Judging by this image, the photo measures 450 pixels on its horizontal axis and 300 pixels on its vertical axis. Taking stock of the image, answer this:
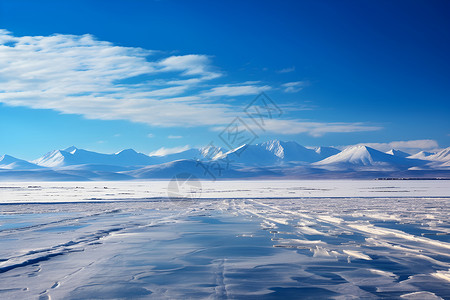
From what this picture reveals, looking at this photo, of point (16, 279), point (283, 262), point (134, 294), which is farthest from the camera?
point (283, 262)

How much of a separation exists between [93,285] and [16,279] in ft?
5.55

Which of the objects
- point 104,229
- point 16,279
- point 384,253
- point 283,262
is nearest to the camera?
point 16,279

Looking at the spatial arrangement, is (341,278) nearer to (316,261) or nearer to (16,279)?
(316,261)

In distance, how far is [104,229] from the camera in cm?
1600

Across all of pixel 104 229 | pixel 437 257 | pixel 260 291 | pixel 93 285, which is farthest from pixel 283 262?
pixel 104 229

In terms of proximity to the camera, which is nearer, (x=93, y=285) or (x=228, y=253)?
(x=93, y=285)

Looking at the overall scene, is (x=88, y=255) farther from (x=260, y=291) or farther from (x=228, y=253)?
(x=260, y=291)

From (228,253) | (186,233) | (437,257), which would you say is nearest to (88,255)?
(228,253)

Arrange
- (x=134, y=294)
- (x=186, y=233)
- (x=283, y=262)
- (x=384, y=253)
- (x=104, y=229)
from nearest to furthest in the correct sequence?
(x=134, y=294) < (x=283, y=262) < (x=384, y=253) < (x=186, y=233) < (x=104, y=229)

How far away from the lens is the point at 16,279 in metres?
8.27

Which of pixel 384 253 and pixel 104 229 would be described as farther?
pixel 104 229

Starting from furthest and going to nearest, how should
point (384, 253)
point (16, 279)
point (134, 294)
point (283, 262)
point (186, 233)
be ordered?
point (186, 233)
point (384, 253)
point (283, 262)
point (16, 279)
point (134, 294)

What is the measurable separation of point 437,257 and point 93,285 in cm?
784

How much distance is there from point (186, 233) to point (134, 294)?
752cm
